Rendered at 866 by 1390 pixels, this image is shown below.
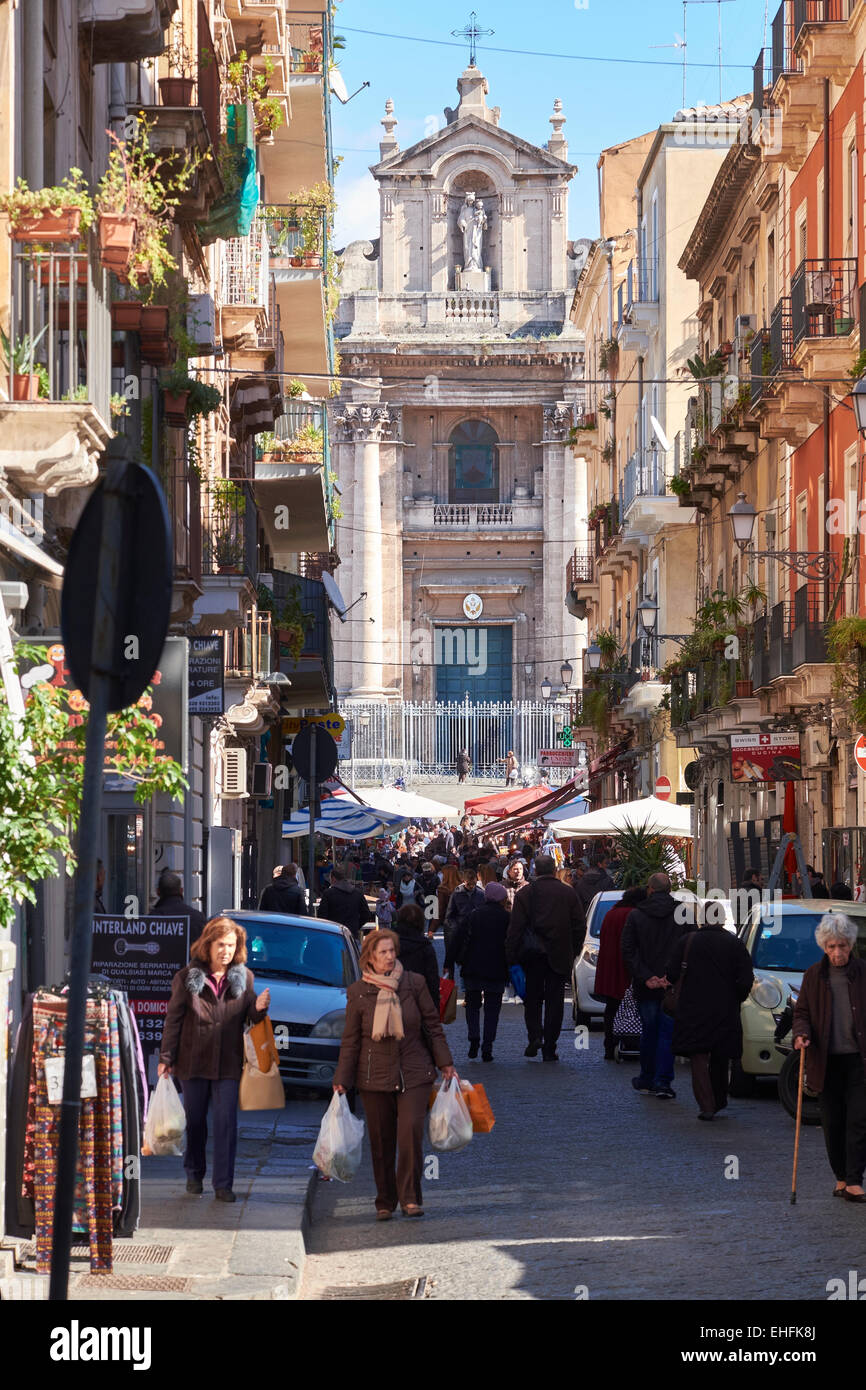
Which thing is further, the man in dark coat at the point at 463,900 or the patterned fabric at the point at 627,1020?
the man in dark coat at the point at 463,900

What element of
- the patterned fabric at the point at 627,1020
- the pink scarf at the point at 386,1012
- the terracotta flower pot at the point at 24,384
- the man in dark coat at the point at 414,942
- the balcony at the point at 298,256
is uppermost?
the balcony at the point at 298,256

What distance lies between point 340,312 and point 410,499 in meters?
6.59

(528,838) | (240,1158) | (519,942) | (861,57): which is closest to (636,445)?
(528,838)

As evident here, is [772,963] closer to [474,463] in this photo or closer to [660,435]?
[660,435]

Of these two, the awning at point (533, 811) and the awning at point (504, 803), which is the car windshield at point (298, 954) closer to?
the awning at point (533, 811)

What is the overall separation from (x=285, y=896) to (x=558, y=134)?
5387cm

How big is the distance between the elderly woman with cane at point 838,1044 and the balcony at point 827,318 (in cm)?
1436

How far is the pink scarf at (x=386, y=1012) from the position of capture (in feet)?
36.8

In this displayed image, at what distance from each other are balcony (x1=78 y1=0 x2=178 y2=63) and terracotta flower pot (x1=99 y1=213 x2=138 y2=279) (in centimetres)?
330

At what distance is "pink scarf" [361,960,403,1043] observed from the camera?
11203 millimetres

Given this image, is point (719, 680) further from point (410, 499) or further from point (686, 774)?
point (410, 499)

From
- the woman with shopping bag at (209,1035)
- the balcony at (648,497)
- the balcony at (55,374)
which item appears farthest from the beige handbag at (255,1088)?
the balcony at (648,497)

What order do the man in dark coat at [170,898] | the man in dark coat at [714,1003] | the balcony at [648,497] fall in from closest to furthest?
the man in dark coat at [170,898]
the man in dark coat at [714,1003]
the balcony at [648,497]

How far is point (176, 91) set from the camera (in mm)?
19453
